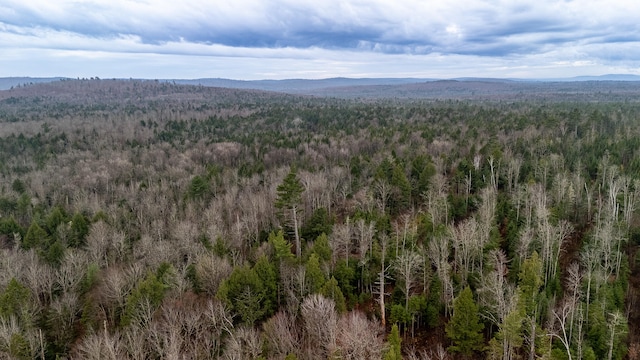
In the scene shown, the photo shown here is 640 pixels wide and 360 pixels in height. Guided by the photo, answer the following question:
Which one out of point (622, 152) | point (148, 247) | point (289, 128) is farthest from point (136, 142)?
point (622, 152)

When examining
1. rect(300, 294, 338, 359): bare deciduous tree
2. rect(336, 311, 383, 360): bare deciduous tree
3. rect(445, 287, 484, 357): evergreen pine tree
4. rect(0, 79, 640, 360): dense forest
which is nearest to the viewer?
rect(336, 311, 383, 360): bare deciduous tree

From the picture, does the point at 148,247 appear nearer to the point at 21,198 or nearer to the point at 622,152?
the point at 21,198

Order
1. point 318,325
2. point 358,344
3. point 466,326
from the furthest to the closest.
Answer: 1. point 466,326
2. point 318,325
3. point 358,344

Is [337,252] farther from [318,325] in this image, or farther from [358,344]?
[358,344]

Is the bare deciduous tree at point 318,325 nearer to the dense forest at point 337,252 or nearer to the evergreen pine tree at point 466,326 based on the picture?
the dense forest at point 337,252

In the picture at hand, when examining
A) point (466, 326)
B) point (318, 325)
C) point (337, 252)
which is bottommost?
point (466, 326)

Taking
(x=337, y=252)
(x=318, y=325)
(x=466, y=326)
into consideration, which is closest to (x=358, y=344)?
(x=318, y=325)

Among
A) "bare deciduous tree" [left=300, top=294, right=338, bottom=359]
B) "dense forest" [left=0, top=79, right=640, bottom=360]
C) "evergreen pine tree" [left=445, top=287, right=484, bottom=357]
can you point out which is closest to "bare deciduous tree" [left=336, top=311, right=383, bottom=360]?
"dense forest" [left=0, top=79, right=640, bottom=360]

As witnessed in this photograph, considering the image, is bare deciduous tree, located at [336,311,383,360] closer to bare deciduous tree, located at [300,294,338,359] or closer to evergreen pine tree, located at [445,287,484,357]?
bare deciduous tree, located at [300,294,338,359]
